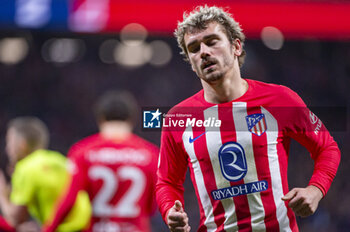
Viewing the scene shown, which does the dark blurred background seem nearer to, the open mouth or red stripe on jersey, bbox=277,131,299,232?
red stripe on jersey, bbox=277,131,299,232

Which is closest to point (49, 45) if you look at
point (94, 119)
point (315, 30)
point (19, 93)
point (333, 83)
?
point (19, 93)

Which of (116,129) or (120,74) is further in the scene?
(120,74)

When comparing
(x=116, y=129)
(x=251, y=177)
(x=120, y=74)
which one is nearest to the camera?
(x=251, y=177)

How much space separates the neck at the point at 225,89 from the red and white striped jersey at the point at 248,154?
0.08 ft

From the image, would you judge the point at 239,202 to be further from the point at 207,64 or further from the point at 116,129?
the point at 116,129

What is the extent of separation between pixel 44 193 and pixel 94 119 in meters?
8.98

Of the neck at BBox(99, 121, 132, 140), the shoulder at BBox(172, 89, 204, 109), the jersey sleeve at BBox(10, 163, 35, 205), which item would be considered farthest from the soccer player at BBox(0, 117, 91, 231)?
the shoulder at BBox(172, 89, 204, 109)

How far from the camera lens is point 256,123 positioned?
2.26 m

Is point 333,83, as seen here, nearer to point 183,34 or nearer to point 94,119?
point 94,119

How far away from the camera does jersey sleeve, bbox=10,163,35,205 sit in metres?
3.71

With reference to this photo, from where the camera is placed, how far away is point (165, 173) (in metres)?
2.38

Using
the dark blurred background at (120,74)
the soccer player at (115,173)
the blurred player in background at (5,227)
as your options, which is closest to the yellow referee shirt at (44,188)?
the blurred player in background at (5,227)

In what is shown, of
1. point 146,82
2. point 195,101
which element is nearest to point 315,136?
point 195,101

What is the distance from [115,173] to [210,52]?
119cm
